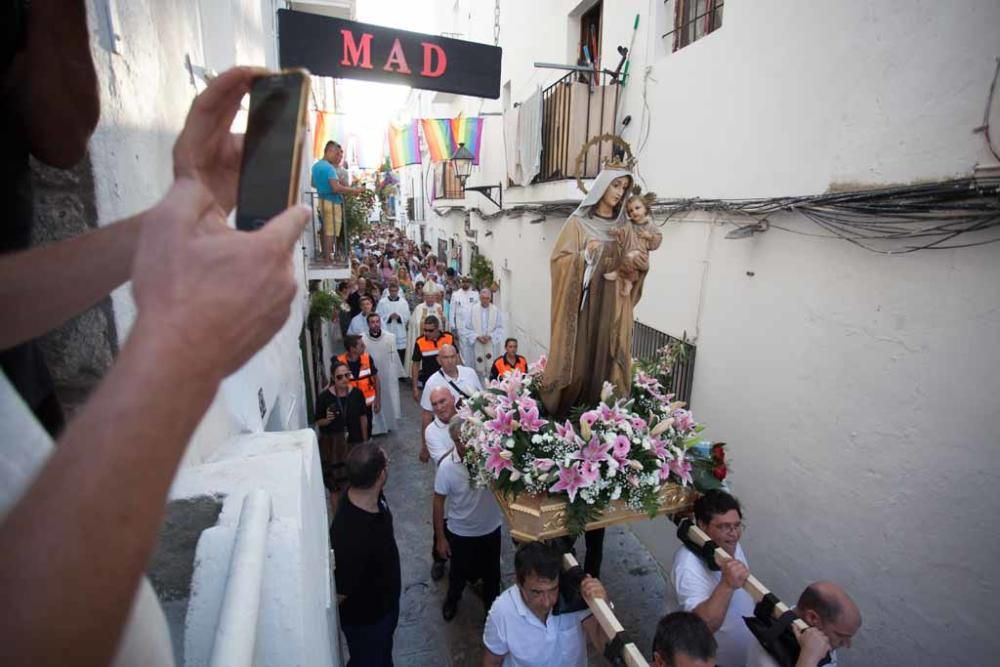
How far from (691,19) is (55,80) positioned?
5.91 m

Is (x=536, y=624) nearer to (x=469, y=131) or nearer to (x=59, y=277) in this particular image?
(x=59, y=277)

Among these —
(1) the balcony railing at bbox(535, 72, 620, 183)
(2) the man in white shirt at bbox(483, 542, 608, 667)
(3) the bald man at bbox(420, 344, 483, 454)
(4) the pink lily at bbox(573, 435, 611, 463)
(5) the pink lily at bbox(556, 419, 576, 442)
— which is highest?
(1) the balcony railing at bbox(535, 72, 620, 183)

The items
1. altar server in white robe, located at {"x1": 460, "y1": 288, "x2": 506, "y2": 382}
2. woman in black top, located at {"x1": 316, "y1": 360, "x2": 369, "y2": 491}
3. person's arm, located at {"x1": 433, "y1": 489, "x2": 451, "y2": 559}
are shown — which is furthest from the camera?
altar server in white robe, located at {"x1": 460, "y1": 288, "x2": 506, "y2": 382}

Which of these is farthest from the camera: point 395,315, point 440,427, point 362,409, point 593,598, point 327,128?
point 327,128

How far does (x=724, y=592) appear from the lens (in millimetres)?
2736

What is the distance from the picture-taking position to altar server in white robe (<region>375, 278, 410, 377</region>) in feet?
32.9

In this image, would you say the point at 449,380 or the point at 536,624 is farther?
the point at 449,380

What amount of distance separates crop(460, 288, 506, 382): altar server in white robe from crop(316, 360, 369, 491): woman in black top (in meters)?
3.69

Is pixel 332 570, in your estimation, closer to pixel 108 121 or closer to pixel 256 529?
pixel 256 529

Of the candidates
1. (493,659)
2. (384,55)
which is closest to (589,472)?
(493,659)

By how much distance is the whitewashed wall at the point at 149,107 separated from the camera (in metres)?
1.28

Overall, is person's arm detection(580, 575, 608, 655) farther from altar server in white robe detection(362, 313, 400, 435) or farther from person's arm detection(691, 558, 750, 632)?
altar server in white robe detection(362, 313, 400, 435)

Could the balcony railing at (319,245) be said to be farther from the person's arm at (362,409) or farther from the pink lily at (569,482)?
the pink lily at (569,482)

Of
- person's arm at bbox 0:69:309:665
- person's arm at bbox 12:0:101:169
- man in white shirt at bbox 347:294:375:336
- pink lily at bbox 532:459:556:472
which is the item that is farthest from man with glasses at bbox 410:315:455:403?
person's arm at bbox 0:69:309:665
